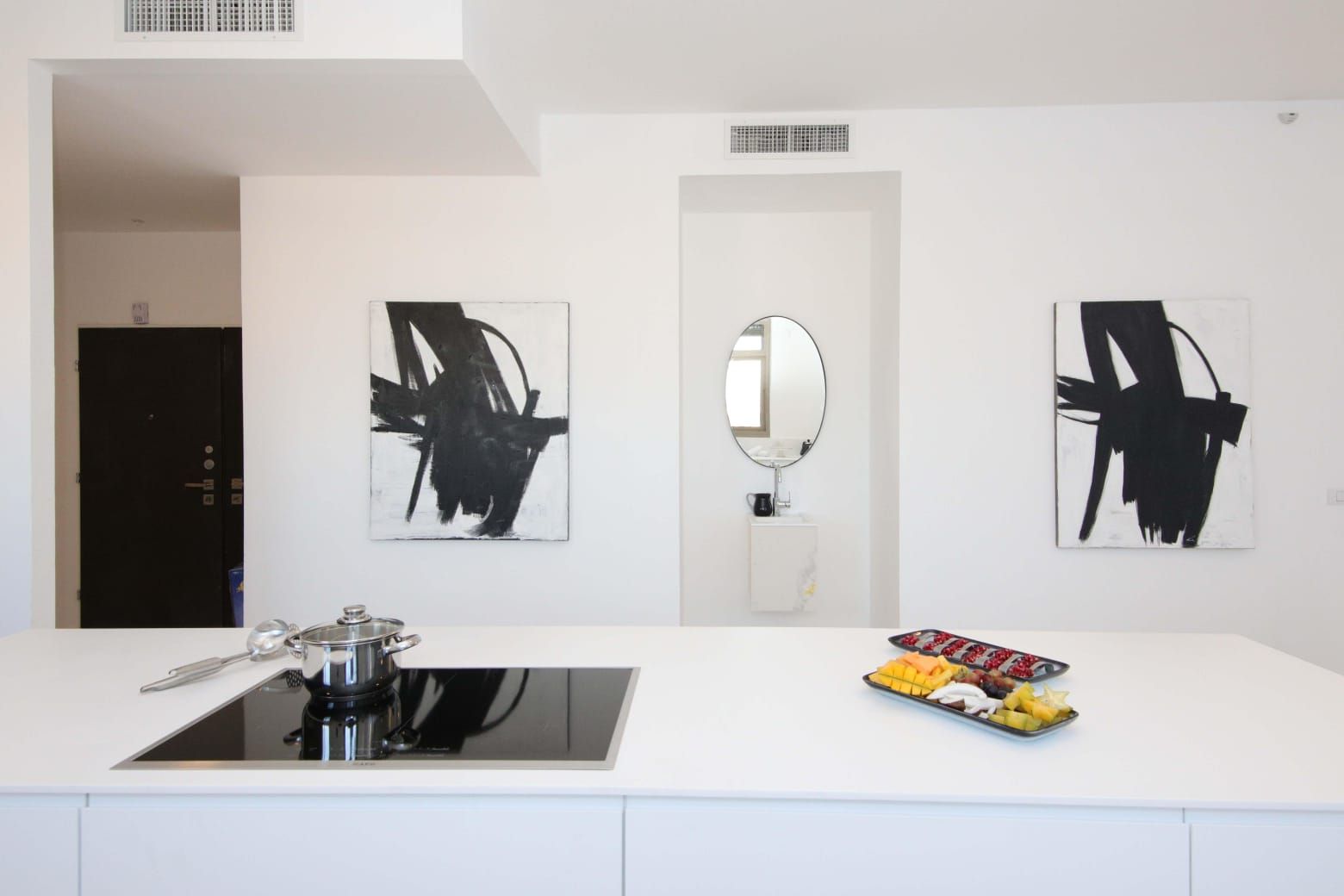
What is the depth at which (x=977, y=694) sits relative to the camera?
1.18m

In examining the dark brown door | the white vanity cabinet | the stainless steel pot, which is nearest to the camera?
the stainless steel pot

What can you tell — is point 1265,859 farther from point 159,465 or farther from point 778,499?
point 159,465

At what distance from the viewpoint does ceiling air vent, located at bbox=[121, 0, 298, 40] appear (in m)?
2.23

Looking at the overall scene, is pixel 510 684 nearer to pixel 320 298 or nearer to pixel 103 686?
pixel 103 686

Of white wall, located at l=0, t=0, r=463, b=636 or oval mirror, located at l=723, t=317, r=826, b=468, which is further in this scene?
oval mirror, located at l=723, t=317, r=826, b=468

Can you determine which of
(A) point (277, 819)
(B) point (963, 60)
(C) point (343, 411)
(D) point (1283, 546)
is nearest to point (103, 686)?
(A) point (277, 819)

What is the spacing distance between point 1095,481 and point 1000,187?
1.34 m

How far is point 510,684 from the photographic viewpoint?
1349mm

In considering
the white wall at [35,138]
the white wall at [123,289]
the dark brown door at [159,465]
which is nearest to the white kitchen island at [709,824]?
the white wall at [35,138]

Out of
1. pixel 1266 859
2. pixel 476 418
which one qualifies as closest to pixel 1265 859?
pixel 1266 859

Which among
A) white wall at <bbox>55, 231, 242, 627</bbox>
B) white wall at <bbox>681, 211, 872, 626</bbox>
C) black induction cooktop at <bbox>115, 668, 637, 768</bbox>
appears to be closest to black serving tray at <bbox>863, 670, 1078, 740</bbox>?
black induction cooktop at <bbox>115, 668, 637, 768</bbox>

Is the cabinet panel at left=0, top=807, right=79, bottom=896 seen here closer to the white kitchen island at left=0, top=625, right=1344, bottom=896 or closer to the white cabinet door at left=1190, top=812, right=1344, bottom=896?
the white kitchen island at left=0, top=625, right=1344, bottom=896

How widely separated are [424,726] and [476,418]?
2.29 meters

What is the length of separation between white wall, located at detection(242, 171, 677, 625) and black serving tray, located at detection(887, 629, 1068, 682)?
6.07 feet
